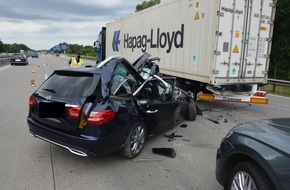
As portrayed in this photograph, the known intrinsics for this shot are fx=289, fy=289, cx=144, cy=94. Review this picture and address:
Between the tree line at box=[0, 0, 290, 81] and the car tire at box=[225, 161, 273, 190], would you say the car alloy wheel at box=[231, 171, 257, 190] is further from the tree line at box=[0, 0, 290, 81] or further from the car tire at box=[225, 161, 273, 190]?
the tree line at box=[0, 0, 290, 81]

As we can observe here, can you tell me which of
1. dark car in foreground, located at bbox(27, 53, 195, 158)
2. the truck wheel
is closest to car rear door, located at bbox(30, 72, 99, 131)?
dark car in foreground, located at bbox(27, 53, 195, 158)

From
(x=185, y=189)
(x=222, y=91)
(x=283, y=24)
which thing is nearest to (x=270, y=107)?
(x=222, y=91)

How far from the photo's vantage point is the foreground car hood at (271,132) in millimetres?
2712

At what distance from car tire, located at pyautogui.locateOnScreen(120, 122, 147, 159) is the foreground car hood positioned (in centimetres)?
181

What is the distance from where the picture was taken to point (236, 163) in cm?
329

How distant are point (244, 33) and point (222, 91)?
71.4 inches

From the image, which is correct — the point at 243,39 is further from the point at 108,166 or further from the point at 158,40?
the point at 108,166

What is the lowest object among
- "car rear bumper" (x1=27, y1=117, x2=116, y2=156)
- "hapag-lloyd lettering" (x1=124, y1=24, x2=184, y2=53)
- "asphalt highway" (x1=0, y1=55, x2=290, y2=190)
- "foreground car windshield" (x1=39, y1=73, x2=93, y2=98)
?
"asphalt highway" (x1=0, y1=55, x2=290, y2=190)

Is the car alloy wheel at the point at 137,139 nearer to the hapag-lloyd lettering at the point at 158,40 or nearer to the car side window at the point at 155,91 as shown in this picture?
the car side window at the point at 155,91

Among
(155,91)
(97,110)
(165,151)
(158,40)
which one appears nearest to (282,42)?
(158,40)

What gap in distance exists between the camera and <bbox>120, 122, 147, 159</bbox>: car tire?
4.64 meters

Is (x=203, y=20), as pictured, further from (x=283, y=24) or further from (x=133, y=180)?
(x=283, y=24)

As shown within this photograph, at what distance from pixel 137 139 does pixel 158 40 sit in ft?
23.7

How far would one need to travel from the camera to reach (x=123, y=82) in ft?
16.0
